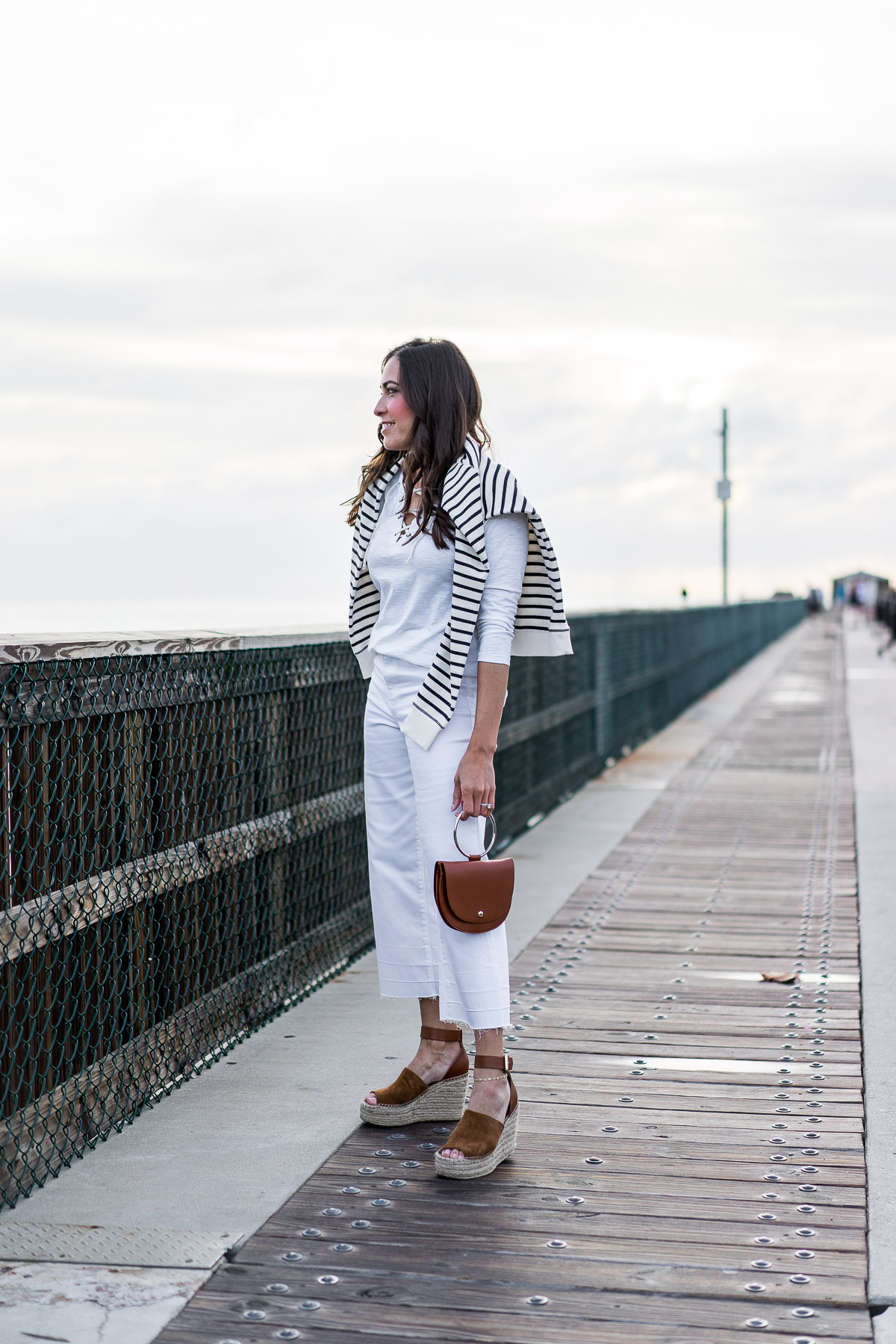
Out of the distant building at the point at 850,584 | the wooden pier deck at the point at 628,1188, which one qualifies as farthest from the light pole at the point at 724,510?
the distant building at the point at 850,584

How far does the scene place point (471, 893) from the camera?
12.1 ft

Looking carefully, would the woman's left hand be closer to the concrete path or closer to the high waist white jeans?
the high waist white jeans

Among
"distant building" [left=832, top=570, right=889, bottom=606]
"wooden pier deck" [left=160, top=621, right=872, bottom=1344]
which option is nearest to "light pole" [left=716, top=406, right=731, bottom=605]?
"wooden pier deck" [left=160, top=621, right=872, bottom=1344]

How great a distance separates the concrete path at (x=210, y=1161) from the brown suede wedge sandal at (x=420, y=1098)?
0.11 m

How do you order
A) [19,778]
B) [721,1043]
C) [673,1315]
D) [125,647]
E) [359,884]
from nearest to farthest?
[673,1315] → [19,778] → [125,647] → [721,1043] → [359,884]

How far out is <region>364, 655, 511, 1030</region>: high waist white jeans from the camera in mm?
3779

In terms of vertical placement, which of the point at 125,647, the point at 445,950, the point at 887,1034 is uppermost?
the point at 125,647

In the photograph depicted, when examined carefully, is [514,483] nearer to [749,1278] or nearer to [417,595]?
[417,595]

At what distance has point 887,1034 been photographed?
16.6 ft

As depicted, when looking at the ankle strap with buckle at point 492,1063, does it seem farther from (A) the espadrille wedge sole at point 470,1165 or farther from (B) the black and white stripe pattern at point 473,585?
(B) the black and white stripe pattern at point 473,585

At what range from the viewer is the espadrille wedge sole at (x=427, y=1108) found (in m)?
4.12

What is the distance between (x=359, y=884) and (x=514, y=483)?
3.14m

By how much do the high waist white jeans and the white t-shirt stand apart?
0.06 m

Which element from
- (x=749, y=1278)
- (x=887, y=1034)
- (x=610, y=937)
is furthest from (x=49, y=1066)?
(x=610, y=937)
